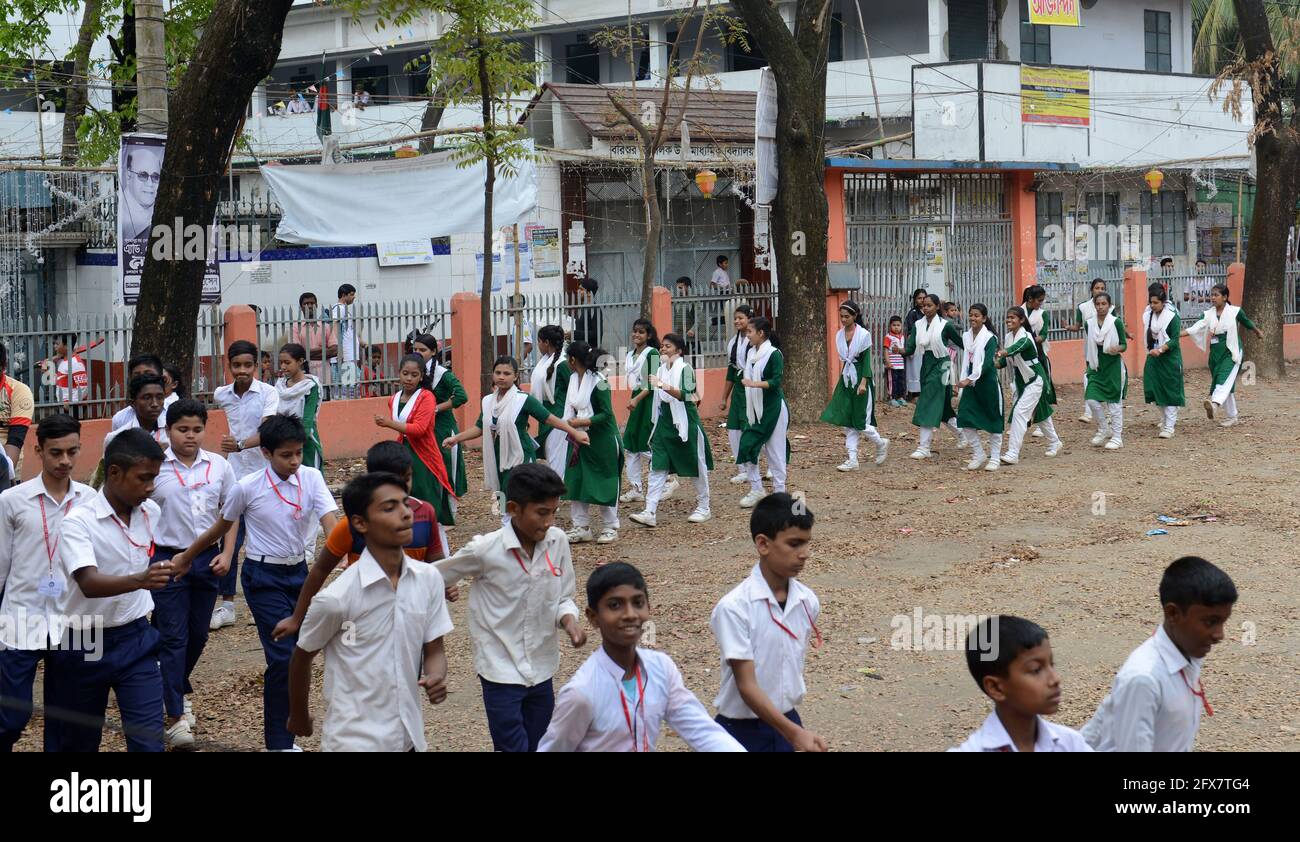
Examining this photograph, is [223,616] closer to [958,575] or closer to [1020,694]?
[958,575]

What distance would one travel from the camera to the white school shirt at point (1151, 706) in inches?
155

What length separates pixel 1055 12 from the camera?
83.8ft

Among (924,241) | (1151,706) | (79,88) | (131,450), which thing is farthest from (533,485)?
(924,241)

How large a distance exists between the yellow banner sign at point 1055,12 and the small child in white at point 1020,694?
2322cm

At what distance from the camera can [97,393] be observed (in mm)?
13695

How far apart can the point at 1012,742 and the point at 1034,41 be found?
25.6 m

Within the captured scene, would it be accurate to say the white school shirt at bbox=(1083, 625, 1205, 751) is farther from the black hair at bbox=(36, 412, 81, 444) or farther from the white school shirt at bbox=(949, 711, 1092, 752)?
the black hair at bbox=(36, 412, 81, 444)

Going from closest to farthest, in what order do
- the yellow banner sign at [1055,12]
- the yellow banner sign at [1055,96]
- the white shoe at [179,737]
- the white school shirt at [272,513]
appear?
the white school shirt at [272,513] < the white shoe at [179,737] < the yellow banner sign at [1055,12] < the yellow banner sign at [1055,96]

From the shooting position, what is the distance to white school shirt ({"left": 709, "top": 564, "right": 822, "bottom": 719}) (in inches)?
180

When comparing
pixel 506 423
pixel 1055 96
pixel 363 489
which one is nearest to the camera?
pixel 363 489

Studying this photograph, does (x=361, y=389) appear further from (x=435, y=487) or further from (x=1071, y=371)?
(x=1071, y=371)

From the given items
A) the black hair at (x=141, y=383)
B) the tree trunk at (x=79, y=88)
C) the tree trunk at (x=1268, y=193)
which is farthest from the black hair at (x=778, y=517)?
the tree trunk at (x=1268, y=193)

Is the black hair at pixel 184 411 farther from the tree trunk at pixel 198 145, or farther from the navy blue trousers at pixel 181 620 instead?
the tree trunk at pixel 198 145

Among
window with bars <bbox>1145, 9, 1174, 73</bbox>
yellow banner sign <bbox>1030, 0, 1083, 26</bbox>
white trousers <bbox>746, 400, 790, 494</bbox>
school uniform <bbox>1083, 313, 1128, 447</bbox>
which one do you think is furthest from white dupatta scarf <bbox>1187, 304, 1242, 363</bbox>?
window with bars <bbox>1145, 9, 1174, 73</bbox>
